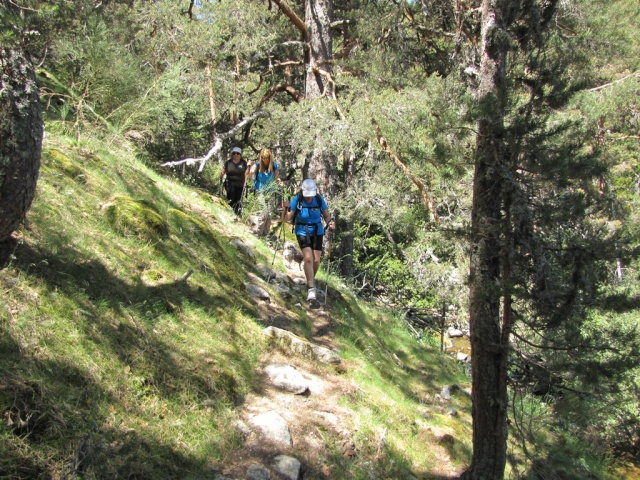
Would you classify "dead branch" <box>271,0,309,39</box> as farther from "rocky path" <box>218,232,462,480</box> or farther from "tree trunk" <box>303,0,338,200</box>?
"rocky path" <box>218,232,462,480</box>

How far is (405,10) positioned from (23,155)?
9.40 metres

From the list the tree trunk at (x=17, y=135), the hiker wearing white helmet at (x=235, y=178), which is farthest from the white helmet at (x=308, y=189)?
the tree trunk at (x=17, y=135)

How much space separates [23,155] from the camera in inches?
138

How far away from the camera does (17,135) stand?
3.47 metres

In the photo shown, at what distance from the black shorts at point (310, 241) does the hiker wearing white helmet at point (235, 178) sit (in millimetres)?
2954

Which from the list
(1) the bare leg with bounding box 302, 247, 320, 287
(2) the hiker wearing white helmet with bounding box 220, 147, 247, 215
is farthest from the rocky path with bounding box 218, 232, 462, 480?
(2) the hiker wearing white helmet with bounding box 220, 147, 247, 215

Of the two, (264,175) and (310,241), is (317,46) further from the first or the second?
(310,241)

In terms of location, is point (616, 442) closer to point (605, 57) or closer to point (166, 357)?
point (605, 57)

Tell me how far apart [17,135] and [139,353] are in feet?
6.20

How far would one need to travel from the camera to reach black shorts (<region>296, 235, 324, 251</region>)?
7.57 meters

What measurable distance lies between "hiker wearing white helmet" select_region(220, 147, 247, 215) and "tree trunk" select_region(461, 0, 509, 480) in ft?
20.0

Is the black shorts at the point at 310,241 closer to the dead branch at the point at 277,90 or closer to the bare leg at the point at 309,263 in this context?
the bare leg at the point at 309,263

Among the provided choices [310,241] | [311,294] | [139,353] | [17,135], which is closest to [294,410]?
[139,353]

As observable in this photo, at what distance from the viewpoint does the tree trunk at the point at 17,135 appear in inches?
134
